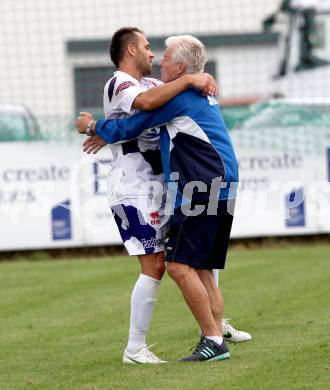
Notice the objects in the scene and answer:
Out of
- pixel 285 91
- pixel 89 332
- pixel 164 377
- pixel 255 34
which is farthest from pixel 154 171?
pixel 255 34

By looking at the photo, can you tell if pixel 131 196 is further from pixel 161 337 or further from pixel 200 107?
pixel 161 337

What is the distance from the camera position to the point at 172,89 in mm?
7477

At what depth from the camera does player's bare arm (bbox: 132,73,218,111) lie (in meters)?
7.48

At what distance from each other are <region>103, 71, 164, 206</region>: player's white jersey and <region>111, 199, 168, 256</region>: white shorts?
0.06m

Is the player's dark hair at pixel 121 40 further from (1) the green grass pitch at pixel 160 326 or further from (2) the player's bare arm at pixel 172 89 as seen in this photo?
(1) the green grass pitch at pixel 160 326

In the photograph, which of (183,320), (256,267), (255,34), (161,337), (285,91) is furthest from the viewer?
(255,34)

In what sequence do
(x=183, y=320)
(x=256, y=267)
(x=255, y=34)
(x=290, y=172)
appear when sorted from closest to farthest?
(x=183, y=320) → (x=256, y=267) → (x=290, y=172) → (x=255, y=34)

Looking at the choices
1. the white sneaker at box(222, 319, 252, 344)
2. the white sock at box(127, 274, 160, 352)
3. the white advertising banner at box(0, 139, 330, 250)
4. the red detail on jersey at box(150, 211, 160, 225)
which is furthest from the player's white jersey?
the white advertising banner at box(0, 139, 330, 250)

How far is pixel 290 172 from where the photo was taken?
53.9ft

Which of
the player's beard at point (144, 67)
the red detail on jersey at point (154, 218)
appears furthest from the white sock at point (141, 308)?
the player's beard at point (144, 67)

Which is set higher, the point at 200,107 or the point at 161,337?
the point at 200,107

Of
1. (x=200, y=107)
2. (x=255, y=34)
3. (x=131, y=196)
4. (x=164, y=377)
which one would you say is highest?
(x=200, y=107)

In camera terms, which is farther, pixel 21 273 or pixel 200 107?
pixel 21 273

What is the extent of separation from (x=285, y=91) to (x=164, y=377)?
63.4ft
